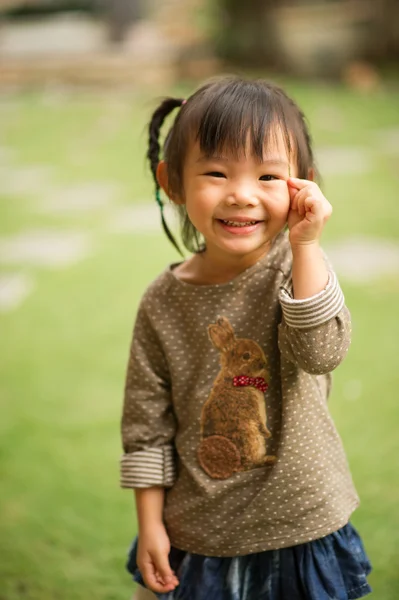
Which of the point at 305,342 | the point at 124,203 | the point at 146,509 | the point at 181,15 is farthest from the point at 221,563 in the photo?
the point at 181,15

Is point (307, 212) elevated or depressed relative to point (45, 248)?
elevated

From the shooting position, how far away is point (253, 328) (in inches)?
36.9

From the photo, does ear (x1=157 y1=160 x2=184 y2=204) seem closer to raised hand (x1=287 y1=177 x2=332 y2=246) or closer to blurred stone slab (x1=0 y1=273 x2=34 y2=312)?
raised hand (x1=287 y1=177 x2=332 y2=246)

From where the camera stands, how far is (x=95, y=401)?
1.96 m

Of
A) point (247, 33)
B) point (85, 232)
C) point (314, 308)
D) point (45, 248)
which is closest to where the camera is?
point (314, 308)

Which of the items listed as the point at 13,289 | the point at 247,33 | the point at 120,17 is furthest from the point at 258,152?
the point at 120,17

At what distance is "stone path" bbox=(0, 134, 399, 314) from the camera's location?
2.61m

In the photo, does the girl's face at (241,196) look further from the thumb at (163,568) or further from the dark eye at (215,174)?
Result: the thumb at (163,568)

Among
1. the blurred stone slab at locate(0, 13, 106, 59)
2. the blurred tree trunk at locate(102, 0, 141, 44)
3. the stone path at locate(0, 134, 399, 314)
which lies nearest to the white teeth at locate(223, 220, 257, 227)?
the stone path at locate(0, 134, 399, 314)

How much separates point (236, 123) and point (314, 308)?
0.78 feet

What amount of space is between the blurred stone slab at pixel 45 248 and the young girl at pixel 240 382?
1.92 metres

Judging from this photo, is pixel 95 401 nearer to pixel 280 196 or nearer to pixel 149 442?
pixel 149 442

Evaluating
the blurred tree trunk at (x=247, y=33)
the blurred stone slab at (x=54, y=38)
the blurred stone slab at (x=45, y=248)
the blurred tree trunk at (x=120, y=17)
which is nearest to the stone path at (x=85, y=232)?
the blurred stone slab at (x=45, y=248)

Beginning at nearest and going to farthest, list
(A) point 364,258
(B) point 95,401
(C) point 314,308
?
(C) point 314,308 → (B) point 95,401 → (A) point 364,258
